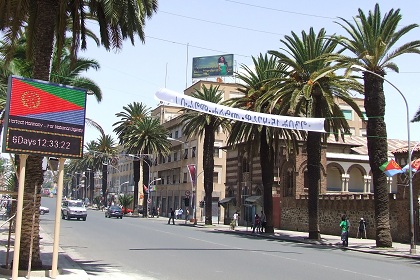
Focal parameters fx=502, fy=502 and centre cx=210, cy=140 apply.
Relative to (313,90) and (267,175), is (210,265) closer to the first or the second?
(313,90)

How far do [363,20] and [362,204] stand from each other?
15040 mm

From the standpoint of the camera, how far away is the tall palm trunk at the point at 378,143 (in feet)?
97.3

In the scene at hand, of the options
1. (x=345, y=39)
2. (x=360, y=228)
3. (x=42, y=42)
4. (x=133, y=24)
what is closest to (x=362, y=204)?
(x=360, y=228)

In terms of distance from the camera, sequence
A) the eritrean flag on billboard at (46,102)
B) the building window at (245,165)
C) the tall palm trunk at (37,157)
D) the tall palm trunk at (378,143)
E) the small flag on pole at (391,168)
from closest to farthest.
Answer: the eritrean flag on billboard at (46,102) → the tall palm trunk at (37,157) → the small flag on pole at (391,168) → the tall palm trunk at (378,143) → the building window at (245,165)

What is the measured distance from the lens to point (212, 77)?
84812mm

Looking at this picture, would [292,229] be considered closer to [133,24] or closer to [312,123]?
[312,123]

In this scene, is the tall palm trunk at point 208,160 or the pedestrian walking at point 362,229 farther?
the tall palm trunk at point 208,160

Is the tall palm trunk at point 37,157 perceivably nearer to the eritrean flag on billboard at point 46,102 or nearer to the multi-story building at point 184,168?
the eritrean flag on billboard at point 46,102

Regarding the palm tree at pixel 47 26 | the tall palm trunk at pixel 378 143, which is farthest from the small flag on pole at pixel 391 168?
the palm tree at pixel 47 26

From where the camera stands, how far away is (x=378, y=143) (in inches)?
1178

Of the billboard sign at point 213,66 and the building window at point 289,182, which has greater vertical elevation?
the billboard sign at point 213,66

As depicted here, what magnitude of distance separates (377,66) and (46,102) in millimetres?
22298

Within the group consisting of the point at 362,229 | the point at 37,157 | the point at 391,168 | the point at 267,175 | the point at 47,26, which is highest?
the point at 47,26

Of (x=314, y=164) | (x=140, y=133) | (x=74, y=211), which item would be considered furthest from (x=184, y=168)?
(x=314, y=164)
